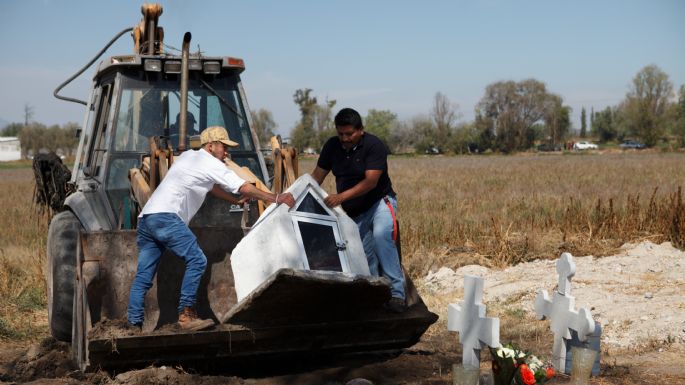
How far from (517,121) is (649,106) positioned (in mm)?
13921

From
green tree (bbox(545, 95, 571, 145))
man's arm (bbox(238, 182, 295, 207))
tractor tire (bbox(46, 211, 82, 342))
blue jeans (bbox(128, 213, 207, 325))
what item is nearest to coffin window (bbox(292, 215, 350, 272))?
man's arm (bbox(238, 182, 295, 207))

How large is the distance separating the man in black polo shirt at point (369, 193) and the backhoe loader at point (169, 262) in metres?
0.35

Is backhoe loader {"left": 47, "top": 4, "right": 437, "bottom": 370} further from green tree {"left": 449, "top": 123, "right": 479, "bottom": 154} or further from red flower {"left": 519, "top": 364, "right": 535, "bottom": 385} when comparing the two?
green tree {"left": 449, "top": 123, "right": 479, "bottom": 154}

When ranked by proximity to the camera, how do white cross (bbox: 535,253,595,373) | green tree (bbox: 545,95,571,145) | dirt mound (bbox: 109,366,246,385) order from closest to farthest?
white cross (bbox: 535,253,595,373), dirt mound (bbox: 109,366,246,385), green tree (bbox: 545,95,571,145)

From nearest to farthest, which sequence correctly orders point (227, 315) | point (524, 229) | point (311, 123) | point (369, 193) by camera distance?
point (227, 315) → point (369, 193) → point (524, 229) → point (311, 123)

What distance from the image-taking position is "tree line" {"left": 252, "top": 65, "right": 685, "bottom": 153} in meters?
86.6

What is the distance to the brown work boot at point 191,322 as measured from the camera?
19.2ft

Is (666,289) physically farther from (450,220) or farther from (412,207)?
(412,207)

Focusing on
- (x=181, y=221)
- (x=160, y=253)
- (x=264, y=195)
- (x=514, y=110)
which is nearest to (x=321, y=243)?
(x=264, y=195)

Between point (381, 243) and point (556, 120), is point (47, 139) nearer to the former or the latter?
point (556, 120)

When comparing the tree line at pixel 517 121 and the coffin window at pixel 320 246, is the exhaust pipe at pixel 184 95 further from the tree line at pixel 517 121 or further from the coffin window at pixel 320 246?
the tree line at pixel 517 121

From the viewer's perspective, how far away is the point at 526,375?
4.91m

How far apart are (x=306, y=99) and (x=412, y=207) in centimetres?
6102

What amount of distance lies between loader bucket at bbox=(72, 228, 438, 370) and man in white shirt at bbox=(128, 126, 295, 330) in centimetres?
23
